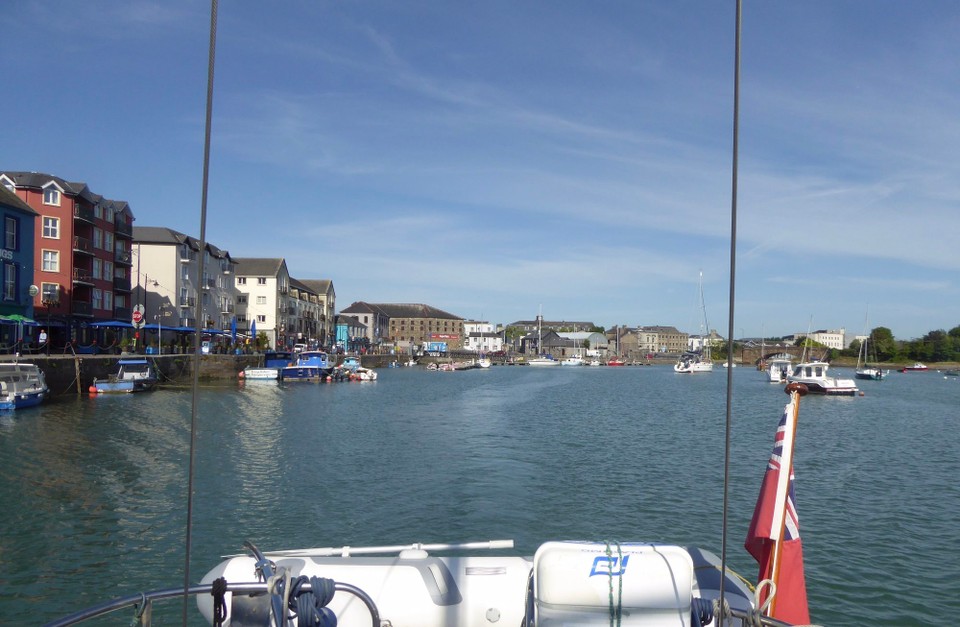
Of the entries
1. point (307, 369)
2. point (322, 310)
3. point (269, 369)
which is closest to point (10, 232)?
point (269, 369)

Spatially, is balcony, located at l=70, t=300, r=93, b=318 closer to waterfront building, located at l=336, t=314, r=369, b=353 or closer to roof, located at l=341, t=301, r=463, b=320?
waterfront building, located at l=336, t=314, r=369, b=353

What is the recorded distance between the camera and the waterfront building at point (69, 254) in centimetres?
4962

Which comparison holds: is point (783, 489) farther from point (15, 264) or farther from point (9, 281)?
point (15, 264)

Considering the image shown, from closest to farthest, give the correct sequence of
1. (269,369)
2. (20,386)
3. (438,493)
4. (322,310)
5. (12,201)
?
(438,493) < (20,386) < (12,201) < (269,369) < (322,310)

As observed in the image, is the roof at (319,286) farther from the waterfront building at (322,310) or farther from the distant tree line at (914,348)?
the distant tree line at (914,348)

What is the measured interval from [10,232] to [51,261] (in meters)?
7.18

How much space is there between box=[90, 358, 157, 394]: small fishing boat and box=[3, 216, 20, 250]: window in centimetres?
998

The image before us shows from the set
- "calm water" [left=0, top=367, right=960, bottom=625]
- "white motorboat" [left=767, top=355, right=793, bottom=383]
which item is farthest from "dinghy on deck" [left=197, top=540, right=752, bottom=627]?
"white motorboat" [left=767, top=355, right=793, bottom=383]

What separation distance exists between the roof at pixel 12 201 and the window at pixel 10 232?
965 mm

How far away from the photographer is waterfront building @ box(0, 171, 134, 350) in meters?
49.6

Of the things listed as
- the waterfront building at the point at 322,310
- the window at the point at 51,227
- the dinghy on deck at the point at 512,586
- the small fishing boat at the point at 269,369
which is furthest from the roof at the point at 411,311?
the dinghy on deck at the point at 512,586

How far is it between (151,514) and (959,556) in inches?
714

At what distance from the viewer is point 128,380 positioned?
4547 centimetres

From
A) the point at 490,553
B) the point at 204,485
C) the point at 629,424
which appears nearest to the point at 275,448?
the point at 204,485
